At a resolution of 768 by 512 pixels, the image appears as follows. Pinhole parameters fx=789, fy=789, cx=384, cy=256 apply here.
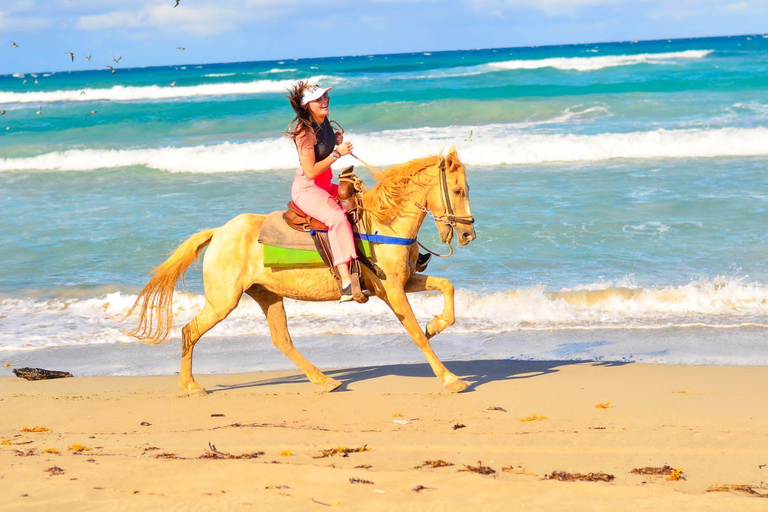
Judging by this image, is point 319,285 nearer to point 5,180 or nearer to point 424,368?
point 424,368

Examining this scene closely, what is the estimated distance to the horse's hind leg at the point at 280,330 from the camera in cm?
667

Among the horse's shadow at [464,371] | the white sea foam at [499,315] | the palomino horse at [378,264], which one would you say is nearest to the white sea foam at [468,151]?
the white sea foam at [499,315]

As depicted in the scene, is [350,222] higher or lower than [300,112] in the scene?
lower

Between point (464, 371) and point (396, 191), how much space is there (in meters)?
1.85

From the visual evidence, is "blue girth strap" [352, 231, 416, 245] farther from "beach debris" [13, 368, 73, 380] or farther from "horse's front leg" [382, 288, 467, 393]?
"beach debris" [13, 368, 73, 380]

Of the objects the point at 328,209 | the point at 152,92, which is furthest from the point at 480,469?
the point at 152,92

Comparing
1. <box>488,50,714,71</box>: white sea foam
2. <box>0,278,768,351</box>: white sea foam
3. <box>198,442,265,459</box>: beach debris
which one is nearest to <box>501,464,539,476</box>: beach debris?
<box>198,442,265,459</box>: beach debris

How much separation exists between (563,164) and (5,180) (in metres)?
14.6

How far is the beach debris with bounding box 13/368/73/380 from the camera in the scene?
282 inches

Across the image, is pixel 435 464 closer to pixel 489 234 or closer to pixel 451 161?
pixel 451 161

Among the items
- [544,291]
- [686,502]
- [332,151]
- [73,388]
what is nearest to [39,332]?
[73,388]

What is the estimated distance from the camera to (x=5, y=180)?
68.9 ft

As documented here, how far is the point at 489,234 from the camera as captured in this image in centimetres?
1209

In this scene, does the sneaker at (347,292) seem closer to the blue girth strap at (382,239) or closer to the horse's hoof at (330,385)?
the blue girth strap at (382,239)
